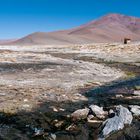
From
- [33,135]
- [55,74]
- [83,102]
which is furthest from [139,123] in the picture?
[55,74]

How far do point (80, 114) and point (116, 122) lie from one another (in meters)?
2.27

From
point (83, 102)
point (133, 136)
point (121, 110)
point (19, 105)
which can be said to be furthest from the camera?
point (83, 102)

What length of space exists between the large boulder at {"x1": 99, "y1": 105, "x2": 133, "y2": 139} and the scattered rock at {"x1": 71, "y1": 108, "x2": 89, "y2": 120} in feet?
4.63

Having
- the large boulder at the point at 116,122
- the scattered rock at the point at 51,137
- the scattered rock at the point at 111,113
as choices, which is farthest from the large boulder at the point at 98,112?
the scattered rock at the point at 51,137

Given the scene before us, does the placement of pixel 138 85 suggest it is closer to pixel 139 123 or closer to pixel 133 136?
pixel 139 123

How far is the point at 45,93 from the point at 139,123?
703 centimetres

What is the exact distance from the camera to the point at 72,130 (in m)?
12.6

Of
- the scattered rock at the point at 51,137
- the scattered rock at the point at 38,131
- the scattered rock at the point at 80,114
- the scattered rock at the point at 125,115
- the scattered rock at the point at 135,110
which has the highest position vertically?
the scattered rock at the point at 125,115

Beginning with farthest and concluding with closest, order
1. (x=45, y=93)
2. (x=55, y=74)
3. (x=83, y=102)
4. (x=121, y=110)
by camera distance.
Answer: (x=55, y=74)
(x=45, y=93)
(x=83, y=102)
(x=121, y=110)

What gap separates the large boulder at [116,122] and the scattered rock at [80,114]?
141 centimetres

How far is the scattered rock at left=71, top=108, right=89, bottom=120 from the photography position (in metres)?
14.2

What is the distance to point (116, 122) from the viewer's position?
40.6ft

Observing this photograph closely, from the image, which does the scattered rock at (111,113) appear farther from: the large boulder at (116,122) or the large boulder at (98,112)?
the large boulder at (116,122)

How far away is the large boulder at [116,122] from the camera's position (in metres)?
11.8
